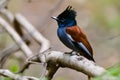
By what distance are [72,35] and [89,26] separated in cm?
435

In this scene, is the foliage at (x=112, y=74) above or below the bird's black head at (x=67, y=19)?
below

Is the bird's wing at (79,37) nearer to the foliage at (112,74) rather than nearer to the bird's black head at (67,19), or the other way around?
the bird's black head at (67,19)

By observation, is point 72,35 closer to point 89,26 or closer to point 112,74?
point 112,74

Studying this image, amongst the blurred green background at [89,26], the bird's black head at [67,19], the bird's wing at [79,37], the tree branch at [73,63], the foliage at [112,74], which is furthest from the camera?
the blurred green background at [89,26]

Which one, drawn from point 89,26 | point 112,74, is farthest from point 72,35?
point 89,26

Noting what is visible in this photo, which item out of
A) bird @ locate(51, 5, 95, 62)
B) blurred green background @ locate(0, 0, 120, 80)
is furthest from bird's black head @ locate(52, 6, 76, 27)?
blurred green background @ locate(0, 0, 120, 80)

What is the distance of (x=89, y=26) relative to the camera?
7859 mm

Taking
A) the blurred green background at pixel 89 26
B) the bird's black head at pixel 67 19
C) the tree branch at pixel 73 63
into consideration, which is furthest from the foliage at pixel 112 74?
the blurred green background at pixel 89 26

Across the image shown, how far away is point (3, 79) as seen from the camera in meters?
2.63

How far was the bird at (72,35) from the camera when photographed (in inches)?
130

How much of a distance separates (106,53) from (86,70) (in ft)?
18.3

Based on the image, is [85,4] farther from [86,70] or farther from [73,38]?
[86,70]

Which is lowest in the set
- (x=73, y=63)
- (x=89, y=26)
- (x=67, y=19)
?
(x=89, y=26)

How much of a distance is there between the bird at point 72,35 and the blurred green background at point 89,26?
2.66m
